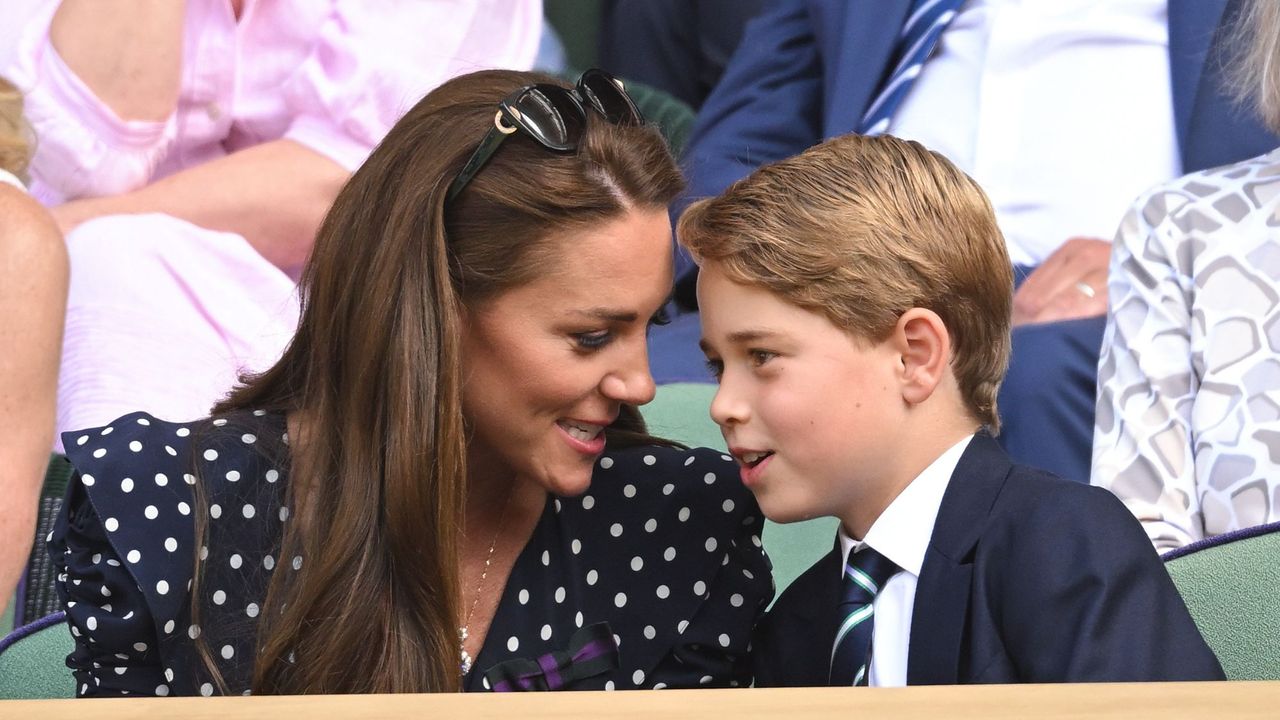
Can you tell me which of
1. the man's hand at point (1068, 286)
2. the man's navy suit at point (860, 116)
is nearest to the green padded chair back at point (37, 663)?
the man's navy suit at point (860, 116)

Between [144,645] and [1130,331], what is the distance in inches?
48.1

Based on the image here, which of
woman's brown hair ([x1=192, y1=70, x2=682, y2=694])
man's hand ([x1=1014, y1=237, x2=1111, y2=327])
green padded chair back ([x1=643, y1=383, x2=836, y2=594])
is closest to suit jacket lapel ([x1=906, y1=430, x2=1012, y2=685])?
woman's brown hair ([x1=192, y1=70, x2=682, y2=694])

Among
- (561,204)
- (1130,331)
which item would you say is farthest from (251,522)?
(1130,331)

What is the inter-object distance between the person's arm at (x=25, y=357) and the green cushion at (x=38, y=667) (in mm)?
386

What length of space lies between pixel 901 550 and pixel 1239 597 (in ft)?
0.96

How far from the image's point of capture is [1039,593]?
1.04 m

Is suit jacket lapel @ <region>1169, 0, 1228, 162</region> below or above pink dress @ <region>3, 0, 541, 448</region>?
above

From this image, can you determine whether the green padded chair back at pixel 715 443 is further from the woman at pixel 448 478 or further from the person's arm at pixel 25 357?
the person's arm at pixel 25 357

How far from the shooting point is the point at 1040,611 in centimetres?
103

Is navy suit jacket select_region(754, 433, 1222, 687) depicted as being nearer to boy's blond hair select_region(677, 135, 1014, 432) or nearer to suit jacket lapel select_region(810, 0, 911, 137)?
boy's blond hair select_region(677, 135, 1014, 432)

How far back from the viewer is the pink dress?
1970mm

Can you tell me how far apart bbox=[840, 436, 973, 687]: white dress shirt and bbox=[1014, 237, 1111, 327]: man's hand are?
915 mm

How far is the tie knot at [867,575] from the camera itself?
45.8 inches

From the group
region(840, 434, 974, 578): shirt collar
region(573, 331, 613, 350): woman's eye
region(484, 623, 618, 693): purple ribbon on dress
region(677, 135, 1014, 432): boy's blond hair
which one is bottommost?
region(484, 623, 618, 693): purple ribbon on dress
